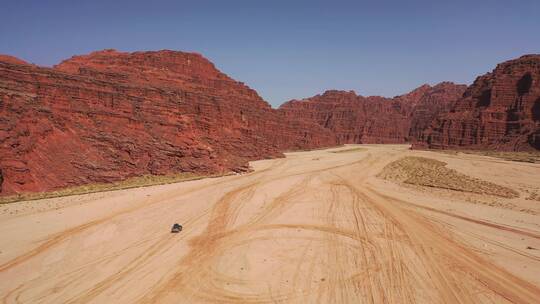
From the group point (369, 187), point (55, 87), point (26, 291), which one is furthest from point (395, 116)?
point (26, 291)

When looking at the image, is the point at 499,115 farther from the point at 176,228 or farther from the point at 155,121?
the point at 176,228

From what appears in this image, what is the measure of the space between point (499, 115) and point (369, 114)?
72247 mm

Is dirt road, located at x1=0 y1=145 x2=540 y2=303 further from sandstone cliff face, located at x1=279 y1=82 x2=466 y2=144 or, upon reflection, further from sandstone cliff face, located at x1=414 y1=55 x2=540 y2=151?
sandstone cliff face, located at x1=279 y1=82 x2=466 y2=144

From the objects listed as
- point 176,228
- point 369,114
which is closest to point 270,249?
point 176,228

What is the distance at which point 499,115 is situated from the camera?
69750 mm

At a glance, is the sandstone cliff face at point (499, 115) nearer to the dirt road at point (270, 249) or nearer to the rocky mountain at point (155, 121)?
the rocky mountain at point (155, 121)

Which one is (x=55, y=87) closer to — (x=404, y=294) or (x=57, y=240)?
(x=57, y=240)

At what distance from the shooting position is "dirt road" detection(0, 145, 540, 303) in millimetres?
7742

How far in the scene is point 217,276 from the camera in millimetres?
8555

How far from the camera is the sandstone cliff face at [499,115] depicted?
64.2m

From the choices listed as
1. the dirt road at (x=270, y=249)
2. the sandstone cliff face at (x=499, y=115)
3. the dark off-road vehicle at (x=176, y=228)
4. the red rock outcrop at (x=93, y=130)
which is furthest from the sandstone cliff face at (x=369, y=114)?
the dark off-road vehicle at (x=176, y=228)

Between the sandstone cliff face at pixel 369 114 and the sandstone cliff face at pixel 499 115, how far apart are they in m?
37.2

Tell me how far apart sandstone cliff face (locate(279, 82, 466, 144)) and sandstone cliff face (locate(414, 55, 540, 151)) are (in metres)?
37.2

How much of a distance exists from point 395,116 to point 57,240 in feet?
488
